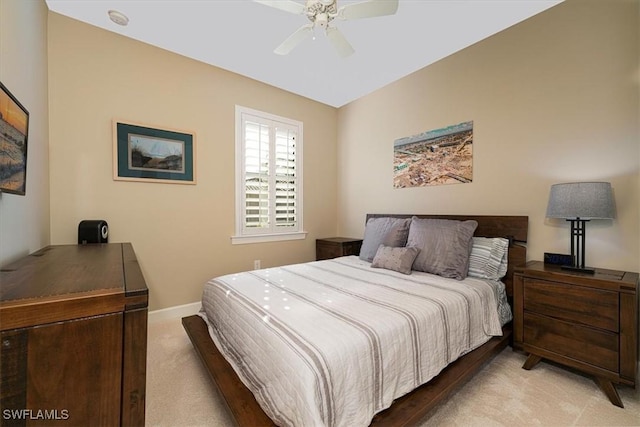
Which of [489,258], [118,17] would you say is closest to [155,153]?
[118,17]

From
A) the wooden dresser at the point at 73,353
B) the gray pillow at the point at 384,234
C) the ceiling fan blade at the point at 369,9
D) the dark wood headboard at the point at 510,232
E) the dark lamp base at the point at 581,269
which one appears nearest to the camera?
the wooden dresser at the point at 73,353

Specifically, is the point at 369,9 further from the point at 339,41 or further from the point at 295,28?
the point at 295,28

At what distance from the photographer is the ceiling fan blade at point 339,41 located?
6.92ft

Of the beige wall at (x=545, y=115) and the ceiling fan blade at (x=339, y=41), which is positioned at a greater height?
the ceiling fan blade at (x=339, y=41)

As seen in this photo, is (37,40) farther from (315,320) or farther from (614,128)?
(614,128)

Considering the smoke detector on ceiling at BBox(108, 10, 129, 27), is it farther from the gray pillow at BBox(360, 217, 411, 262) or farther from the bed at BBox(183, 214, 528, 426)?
the gray pillow at BBox(360, 217, 411, 262)

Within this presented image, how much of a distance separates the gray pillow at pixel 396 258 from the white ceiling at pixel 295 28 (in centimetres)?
213

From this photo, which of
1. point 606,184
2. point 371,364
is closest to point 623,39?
point 606,184

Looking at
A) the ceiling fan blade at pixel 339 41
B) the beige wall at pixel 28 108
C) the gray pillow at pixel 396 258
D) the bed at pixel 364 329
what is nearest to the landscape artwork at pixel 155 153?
the beige wall at pixel 28 108

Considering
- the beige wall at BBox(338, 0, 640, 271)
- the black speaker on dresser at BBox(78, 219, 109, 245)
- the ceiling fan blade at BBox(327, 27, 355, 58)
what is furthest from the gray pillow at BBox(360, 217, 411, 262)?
the black speaker on dresser at BBox(78, 219, 109, 245)

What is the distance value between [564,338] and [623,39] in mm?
2241

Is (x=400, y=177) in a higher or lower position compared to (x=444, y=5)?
lower

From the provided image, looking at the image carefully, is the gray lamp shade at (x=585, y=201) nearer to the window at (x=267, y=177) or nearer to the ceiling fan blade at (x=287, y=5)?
the ceiling fan blade at (x=287, y=5)

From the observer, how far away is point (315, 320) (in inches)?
55.8
